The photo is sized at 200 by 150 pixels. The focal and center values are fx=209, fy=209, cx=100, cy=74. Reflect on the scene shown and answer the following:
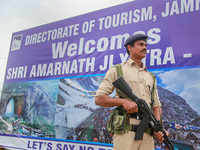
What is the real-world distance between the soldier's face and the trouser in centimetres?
45

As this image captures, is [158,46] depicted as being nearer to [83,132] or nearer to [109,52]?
[109,52]

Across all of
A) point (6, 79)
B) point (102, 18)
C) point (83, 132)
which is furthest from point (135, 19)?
point (6, 79)

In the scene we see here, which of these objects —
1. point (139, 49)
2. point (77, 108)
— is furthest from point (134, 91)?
point (77, 108)

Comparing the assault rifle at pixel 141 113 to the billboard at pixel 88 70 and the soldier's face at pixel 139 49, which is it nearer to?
the soldier's face at pixel 139 49

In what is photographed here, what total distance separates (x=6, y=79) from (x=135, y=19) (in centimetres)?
258

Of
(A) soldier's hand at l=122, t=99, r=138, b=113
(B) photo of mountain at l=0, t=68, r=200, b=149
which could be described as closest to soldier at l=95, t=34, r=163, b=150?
(A) soldier's hand at l=122, t=99, r=138, b=113

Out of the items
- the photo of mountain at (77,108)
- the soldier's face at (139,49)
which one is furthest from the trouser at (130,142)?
the photo of mountain at (77,108)

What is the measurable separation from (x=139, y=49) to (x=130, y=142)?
24.1 inches

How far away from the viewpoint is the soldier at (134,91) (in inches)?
Result: 48.5

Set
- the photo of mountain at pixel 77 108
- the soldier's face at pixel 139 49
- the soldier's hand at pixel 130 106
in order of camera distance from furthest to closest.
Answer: the photo of mountain at pixel 77 108 → the soldier's face at pixel 139 49 → the soldier's hand at pixel 130 106

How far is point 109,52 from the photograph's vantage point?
2842 mm

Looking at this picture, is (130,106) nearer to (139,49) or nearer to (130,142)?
(130,142)

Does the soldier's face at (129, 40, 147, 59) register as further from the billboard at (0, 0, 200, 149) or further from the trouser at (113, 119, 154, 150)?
the billboard at (0, 0, 200, 149)

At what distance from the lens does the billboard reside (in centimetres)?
226
